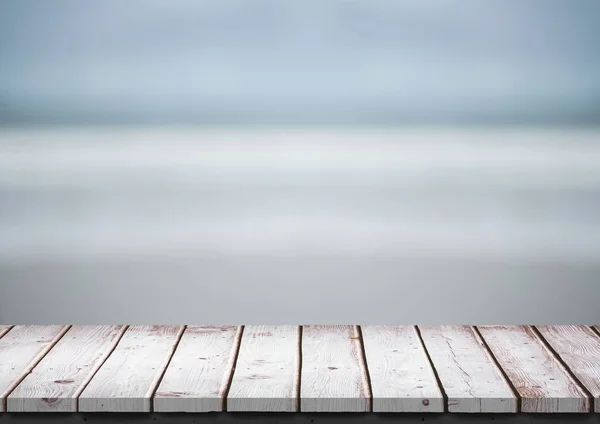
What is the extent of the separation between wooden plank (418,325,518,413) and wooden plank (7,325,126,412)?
0.83 metres

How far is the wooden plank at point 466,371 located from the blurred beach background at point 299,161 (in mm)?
190

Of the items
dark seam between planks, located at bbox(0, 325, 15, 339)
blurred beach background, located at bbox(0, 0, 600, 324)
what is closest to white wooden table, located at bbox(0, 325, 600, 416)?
dark seam between planks, located at bbox(0, 325, 15, 339)

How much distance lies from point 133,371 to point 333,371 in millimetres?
478

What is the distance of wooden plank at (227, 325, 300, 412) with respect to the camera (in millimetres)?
1670

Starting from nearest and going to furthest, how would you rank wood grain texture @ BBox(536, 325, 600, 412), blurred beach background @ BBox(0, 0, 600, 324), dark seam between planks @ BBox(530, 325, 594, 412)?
dark seam between planks @ BBox(530, 325, 594, 412), wood grain texture @ BBox(536, 325, 600, 412), blurred beach background @ BBox(0, 0, 600, 324)

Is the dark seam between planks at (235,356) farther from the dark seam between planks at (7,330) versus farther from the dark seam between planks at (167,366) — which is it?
the dark seam between planks at (7,330)

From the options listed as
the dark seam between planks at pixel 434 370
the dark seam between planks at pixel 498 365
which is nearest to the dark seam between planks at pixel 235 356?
→ the dark seam between planks at pixel 434 370

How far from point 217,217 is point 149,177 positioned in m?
0.24

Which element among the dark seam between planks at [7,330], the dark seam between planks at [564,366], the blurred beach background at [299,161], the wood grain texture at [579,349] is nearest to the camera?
the dark seam between planks at [564,366]

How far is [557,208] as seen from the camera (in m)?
2.35

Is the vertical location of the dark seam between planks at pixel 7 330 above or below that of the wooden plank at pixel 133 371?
above

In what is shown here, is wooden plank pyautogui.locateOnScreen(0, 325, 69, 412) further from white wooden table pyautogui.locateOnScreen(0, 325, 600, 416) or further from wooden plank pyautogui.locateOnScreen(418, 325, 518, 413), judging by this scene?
wooden plank pyautogui.locateOnScreen(418, 325, 518, 413)

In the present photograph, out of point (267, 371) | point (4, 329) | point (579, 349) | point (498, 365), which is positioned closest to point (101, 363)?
point (267, 371)

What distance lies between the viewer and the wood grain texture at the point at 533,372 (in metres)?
1.66
